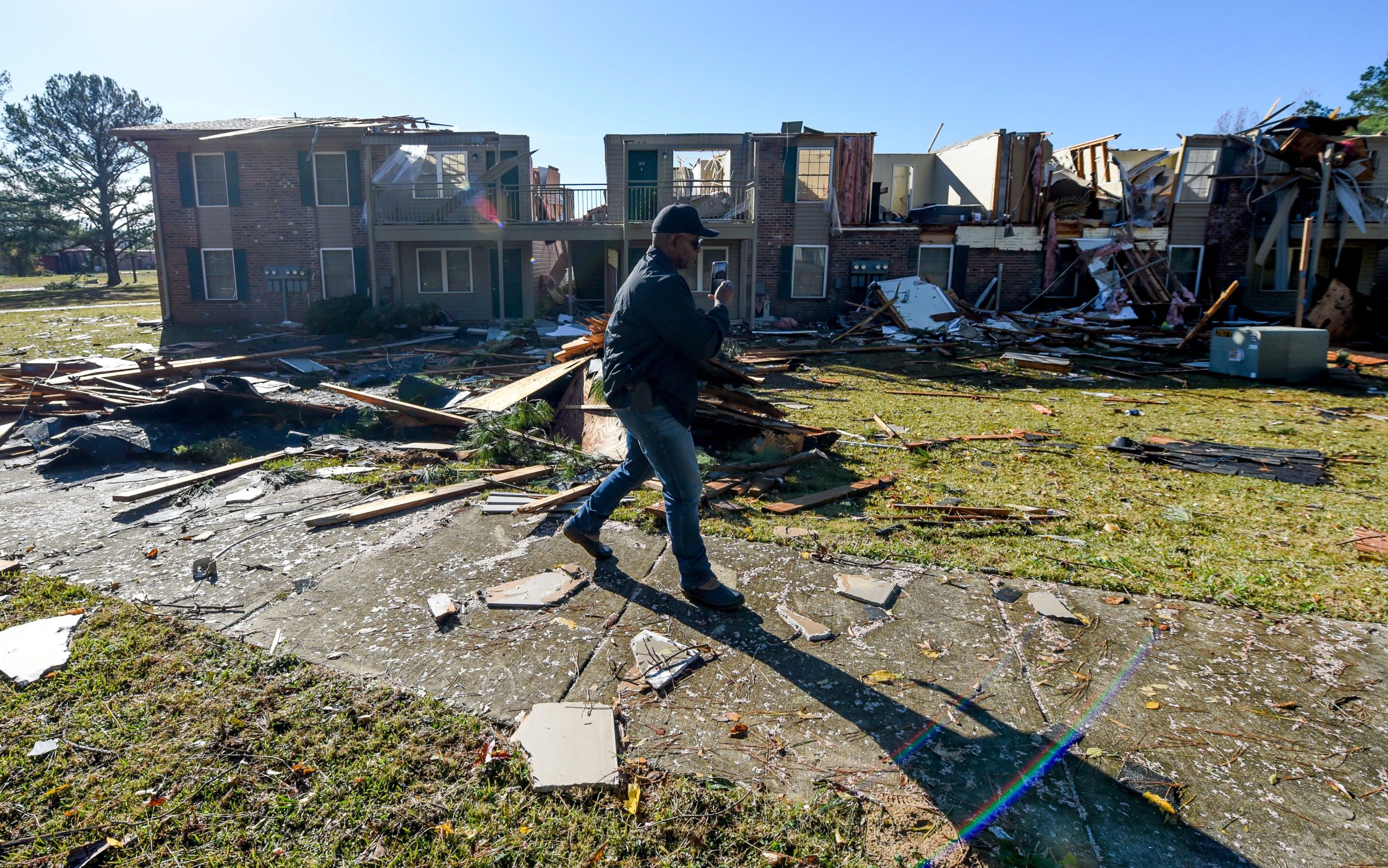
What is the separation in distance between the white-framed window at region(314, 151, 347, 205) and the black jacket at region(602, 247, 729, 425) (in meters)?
21.3

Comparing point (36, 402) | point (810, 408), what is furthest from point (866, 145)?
point (36, 402)

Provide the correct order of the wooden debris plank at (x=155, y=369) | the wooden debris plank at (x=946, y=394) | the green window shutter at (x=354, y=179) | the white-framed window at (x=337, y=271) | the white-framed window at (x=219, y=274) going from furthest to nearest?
the white-framed window at (x=219, y=274) < the white-framed window at (x=337, y=271) < the green window shutter at (x=354, y=179) < the wooden debris plank at (x=946, y=394) < the wooden debris plank at (x=155, y=369)

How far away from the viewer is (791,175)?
20.7 meters

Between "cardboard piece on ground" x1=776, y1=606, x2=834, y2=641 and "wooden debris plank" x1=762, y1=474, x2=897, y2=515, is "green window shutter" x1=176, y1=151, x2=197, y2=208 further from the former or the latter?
"cardboard piece on ground" x1=776, y1=606, x2=834, y2=641

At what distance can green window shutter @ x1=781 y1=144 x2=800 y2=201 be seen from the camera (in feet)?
67.7

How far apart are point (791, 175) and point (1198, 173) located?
11878 millimetres

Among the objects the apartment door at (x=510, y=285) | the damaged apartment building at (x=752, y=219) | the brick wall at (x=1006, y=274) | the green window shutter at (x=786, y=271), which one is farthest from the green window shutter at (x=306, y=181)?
the brick wall at (x=1006, y=274)

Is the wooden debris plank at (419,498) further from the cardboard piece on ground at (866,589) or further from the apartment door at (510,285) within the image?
the apartment door at (510,285)

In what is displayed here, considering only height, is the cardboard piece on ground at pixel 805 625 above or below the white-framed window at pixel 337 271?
below

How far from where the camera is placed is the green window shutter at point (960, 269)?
21.0 metres

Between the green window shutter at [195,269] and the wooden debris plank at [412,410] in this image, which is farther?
the green window shutter at [195,269]

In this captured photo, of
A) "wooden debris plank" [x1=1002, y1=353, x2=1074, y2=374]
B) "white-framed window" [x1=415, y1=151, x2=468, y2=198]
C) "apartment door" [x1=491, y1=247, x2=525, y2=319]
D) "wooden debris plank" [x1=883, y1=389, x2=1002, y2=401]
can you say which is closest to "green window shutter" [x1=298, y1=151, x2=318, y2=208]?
"white-framed window" [x1=415, y1=151, x2=468, y2=198]

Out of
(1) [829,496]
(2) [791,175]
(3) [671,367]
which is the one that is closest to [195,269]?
(2) [791,175]

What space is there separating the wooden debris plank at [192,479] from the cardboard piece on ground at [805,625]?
4818 mm
